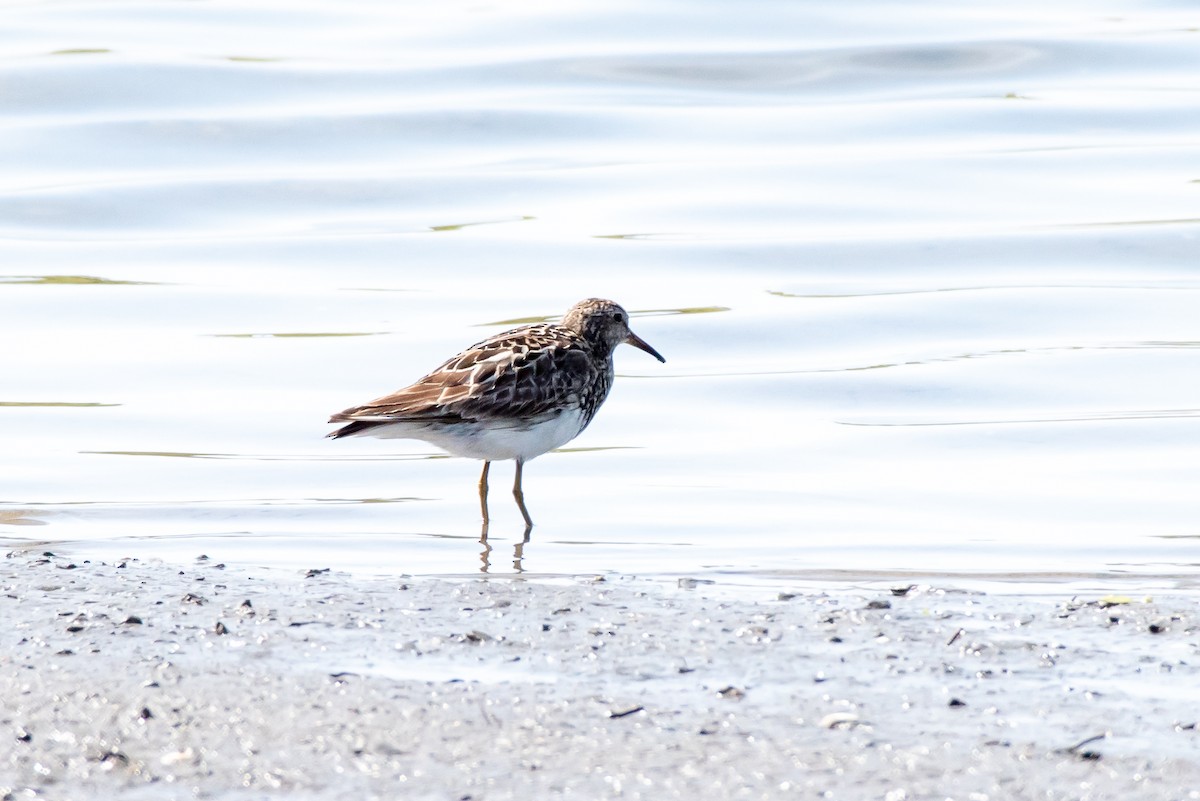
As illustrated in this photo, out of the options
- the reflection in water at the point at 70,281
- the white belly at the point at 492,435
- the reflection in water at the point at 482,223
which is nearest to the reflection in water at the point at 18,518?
the white belly at the point at 492,435

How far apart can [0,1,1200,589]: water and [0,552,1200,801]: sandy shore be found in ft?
4.73

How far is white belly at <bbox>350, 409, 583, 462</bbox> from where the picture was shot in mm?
8695

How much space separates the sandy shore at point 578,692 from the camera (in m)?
4.69

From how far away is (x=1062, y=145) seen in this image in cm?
1991

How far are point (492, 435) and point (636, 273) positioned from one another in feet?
22.5

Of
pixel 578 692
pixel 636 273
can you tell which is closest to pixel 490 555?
pixel 578 692

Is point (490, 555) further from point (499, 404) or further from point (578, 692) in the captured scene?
point (578, 692)

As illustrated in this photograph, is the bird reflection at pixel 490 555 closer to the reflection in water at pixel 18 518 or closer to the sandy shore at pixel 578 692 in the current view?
the sandy shore at pixel 578 692

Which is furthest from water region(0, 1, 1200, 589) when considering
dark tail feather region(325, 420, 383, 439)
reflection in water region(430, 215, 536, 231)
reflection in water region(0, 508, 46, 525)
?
dark tail feather region(325, 420, 383, 439)

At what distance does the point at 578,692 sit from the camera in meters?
5.42

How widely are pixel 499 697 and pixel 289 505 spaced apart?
4655mm

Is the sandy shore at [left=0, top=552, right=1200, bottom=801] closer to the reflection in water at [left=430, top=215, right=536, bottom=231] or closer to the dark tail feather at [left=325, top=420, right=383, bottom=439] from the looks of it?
the dark tail feather at [left=325, top=420, right=383, bottom=439]

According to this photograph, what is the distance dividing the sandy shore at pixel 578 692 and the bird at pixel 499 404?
67.6 inches

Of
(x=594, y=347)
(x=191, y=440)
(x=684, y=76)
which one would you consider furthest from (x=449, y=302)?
(x=684, y=76)
